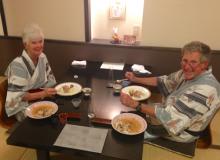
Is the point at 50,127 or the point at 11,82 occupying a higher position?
the point at 11,82

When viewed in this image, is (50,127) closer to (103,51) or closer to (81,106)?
(81,106)

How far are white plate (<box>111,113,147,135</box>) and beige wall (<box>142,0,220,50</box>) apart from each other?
147cm

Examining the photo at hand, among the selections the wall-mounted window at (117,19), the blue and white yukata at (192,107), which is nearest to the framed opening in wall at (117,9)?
the wall-mounted window at (117,19)

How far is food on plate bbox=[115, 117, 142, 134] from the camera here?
175cm

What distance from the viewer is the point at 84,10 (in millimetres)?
3109

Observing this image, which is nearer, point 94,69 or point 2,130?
point 2,130

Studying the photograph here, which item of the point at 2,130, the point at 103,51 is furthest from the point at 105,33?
the point at 2,130

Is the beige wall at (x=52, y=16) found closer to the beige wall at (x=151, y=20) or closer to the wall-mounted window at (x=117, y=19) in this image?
the beige wall at (x=151, y=20)

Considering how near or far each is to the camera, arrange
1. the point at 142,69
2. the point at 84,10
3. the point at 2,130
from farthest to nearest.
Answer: the point at 84,10, the point at 142,69, the point at 2,130

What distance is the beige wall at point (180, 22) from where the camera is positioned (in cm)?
285

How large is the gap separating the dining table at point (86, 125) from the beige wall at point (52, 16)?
3.45 ft

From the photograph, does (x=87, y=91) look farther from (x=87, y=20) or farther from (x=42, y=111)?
(x=87, y=20)

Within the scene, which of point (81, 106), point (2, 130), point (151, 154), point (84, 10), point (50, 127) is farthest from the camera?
point (84, 10)

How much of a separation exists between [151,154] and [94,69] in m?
1.31
